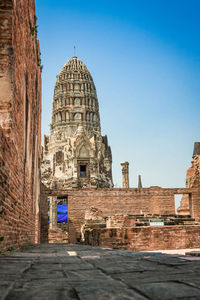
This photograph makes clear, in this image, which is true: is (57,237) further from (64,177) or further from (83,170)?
(83,170)

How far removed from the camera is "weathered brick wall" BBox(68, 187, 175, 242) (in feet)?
70.9

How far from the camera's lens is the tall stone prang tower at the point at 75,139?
37938 mm

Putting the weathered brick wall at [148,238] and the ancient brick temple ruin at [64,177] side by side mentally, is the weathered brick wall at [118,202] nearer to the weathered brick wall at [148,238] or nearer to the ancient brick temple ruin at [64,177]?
the ancient brick temple ruin at [64,177]

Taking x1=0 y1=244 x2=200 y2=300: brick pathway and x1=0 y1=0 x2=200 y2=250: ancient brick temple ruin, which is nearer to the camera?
x1=0 y1=244 x2=200 y2=300: brick pathway

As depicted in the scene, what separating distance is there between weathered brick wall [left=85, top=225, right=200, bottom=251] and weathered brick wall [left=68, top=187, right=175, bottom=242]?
371 inches

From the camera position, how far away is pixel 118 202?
22.4m

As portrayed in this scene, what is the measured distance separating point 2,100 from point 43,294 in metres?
3.78

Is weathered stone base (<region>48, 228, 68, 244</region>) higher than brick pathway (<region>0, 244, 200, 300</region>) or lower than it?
lower

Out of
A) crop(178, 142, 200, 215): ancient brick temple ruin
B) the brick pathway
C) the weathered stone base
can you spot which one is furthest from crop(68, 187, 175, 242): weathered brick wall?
the brick pathway

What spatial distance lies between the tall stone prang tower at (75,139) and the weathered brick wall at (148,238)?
2443 cm

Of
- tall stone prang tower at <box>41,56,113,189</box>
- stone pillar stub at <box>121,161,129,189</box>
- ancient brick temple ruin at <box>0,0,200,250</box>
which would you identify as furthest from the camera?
stone pillar stub at <box>121,161,129,189</box>

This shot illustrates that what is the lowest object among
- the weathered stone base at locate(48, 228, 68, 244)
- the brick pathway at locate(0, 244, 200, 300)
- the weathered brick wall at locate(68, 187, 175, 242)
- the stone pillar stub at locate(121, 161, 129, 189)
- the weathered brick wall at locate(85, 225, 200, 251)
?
the weathered stone base at locate(48, 228, 68, 244)

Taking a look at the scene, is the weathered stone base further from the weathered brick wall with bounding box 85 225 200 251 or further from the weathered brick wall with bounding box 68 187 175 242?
the weathered brick wall with bounding box 85 225 200 251

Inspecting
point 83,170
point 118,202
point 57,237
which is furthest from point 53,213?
point 118,202
